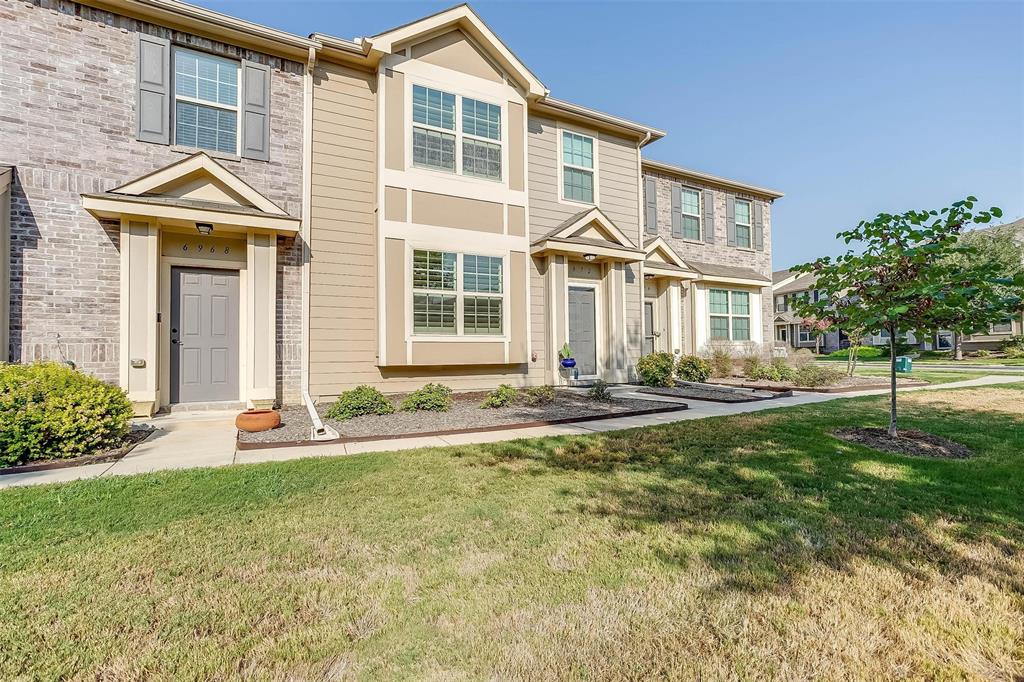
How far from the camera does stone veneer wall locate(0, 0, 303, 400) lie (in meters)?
6.32

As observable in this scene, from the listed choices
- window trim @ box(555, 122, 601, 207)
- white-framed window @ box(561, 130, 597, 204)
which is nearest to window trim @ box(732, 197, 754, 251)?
window trim @ box(555, 122, 601, 207)

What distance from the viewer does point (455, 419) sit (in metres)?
6.62

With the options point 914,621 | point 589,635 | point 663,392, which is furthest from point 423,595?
point 663,392

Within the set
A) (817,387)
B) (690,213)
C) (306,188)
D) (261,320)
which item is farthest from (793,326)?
(261,320)

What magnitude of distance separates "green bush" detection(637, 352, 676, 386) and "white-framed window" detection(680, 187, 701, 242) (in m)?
5.23

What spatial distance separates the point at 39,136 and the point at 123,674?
8.34 m

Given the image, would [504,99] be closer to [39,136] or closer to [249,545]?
[39,136]

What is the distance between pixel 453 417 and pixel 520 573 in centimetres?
461

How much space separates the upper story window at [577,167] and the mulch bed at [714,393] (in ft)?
16.0

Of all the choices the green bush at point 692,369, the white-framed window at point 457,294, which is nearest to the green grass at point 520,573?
the white-framed window at point 457,294

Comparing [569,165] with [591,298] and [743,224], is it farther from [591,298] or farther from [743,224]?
[743,224]

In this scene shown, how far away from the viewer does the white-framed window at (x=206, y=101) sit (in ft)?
23.9

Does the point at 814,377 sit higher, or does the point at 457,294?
the point at 457,294

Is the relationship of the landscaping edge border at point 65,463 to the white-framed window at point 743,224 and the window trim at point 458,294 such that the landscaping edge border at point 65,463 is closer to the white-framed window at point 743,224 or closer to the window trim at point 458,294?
the window trim at point 458,294
